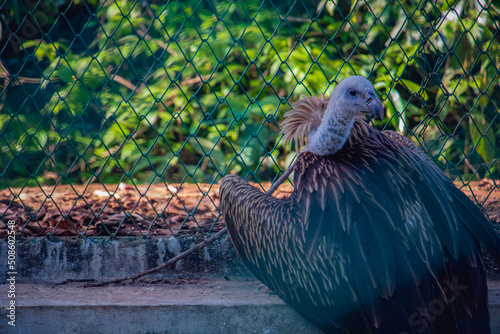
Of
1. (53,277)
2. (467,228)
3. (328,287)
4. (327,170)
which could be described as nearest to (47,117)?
(53,277)

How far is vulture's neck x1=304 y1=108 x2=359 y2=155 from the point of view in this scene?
2.56 m

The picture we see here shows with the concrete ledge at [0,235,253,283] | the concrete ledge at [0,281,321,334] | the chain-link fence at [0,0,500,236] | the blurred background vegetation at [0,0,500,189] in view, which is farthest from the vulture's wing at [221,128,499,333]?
the blurred background vegetation at [0,0,500,189]

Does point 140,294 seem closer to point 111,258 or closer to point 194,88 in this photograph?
point 111,258

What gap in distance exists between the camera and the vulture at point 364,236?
7.25 feet

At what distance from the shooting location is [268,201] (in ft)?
8.50

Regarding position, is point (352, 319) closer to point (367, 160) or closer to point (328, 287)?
point (328, 287)

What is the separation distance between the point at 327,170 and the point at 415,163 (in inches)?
16.8

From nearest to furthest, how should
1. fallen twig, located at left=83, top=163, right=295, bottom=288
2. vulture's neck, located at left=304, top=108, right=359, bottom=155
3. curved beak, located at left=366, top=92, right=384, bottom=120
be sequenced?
curved beak, located at left=366, top=92, right=384, bottom=120, vulture's neck, located at left=304, top=108, right=359, bottom=155, fallen twig, located at left=83, top=163, right=295, bottom=288

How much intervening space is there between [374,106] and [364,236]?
0.61 meters

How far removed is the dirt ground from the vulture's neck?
0.75 metres

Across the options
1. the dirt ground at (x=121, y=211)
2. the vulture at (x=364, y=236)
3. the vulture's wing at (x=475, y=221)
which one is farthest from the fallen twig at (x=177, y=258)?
the vulture's wing at (x=475, y=221)

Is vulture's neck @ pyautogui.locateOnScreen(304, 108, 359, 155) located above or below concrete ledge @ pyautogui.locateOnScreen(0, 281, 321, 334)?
above

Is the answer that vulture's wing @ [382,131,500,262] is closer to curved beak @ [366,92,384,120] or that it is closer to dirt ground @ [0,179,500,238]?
curved beak @ [366,92,384,120]

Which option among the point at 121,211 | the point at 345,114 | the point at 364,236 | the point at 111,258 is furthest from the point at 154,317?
the point at 345,114
